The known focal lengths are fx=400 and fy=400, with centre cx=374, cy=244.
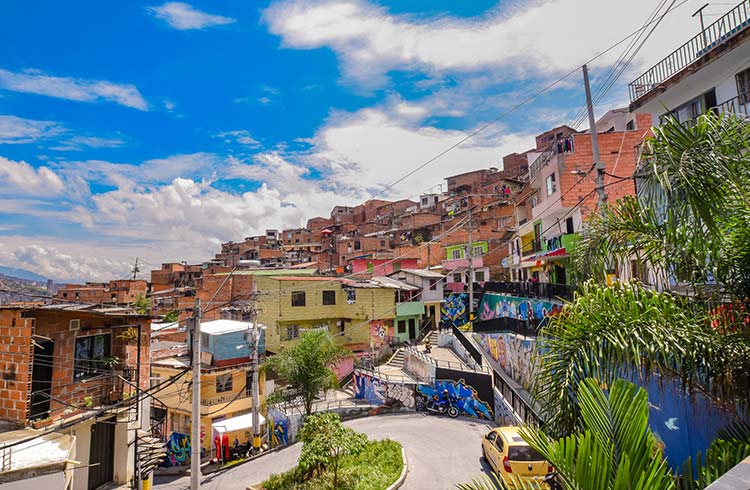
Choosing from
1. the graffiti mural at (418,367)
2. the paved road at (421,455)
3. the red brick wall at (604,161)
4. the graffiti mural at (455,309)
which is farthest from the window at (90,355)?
the graffiti mural at (455,309)

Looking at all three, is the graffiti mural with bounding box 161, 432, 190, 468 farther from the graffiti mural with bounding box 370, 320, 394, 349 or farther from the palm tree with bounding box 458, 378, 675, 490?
the palm tree with bounding box 458, 378, 675, 490

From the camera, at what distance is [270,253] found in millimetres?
68875

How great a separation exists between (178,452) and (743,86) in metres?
34.1

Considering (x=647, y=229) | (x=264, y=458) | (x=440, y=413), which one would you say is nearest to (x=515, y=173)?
(x=440, y=413)

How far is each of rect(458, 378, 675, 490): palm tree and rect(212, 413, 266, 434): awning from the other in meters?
24.9

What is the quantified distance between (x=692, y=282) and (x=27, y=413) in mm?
16771

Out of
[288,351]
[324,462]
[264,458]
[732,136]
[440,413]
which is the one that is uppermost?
[732,136]

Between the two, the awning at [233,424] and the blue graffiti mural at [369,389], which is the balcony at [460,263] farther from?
the awning at [233,424]

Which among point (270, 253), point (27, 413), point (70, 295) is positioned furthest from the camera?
point (270, 253)

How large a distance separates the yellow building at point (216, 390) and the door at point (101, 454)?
36.9 ft

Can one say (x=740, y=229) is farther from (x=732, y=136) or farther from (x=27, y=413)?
Answer: (x=27, y=413)

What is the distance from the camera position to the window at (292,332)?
34.2 m

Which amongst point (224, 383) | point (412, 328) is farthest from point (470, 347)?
point (224, 383)

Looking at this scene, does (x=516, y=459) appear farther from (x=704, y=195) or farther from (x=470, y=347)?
(x=470, y=347)
